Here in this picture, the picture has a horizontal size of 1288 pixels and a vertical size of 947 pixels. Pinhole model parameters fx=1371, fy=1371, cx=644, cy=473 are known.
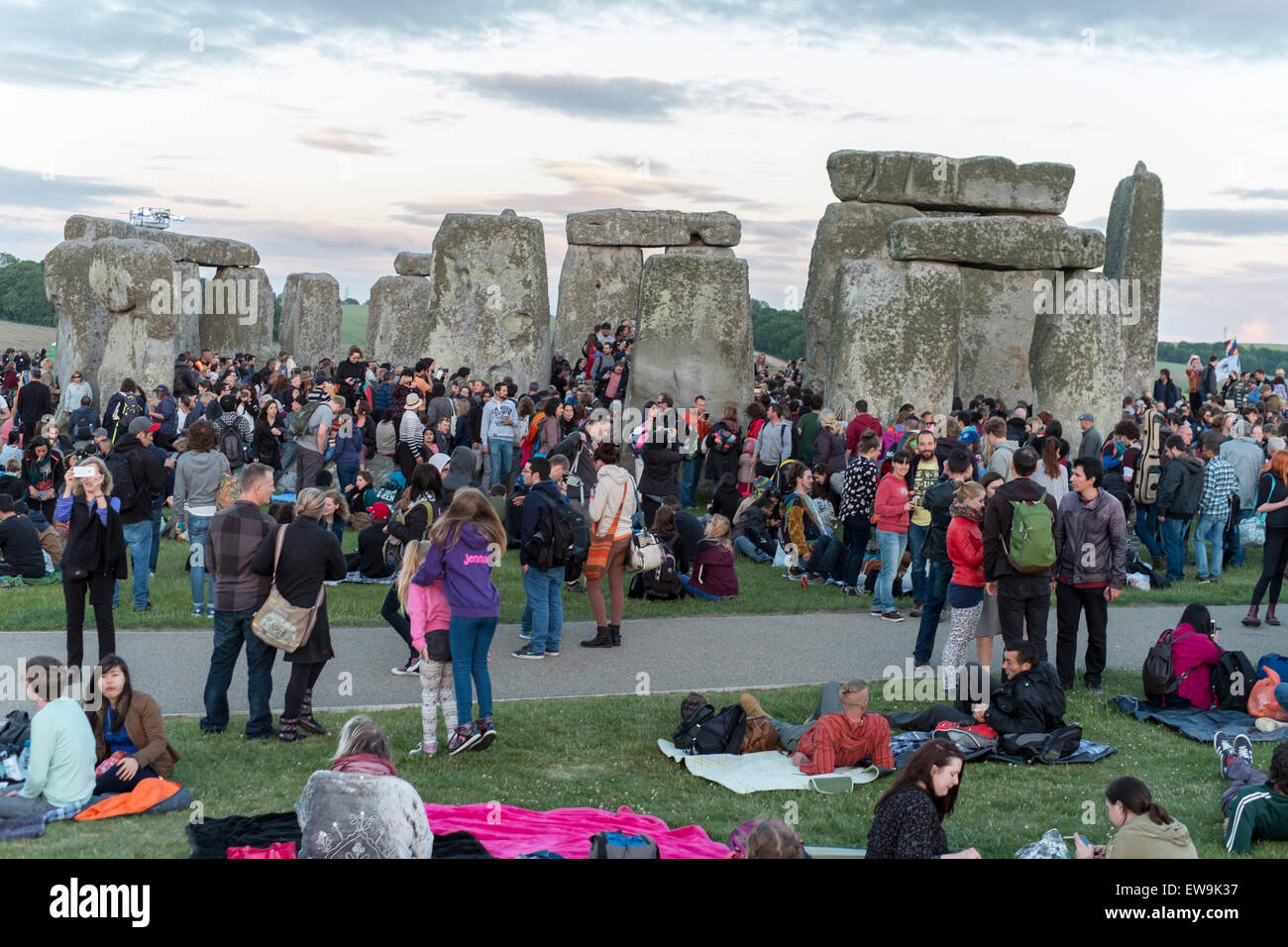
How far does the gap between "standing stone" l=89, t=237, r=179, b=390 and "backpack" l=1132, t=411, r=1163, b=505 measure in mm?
16713

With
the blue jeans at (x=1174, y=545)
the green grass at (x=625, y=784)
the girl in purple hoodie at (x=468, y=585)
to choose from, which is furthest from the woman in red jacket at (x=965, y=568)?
the blue jeans at (x=1174, y=545)

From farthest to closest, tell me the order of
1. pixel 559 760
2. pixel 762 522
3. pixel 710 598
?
1. pixel 762 522
2. pixel 710 598
3. pixel 559 760

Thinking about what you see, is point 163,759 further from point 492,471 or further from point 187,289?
point 187,289

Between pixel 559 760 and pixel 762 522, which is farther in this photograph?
pixel 762 522

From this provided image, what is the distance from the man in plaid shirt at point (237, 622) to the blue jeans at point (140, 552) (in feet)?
10.9

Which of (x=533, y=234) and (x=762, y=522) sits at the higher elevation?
(x=533, y=234)

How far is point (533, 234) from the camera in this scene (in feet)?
81.7

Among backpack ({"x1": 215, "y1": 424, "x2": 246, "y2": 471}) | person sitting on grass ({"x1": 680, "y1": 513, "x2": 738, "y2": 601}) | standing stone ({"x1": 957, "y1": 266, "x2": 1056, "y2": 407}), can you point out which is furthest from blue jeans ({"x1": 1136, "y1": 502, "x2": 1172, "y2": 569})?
standing stone ({"x1": 957, "y1": 266, "x2": 1056, "y2": 407})

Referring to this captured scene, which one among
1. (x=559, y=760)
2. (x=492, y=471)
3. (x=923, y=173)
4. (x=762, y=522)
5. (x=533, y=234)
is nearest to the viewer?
(x=559, y=760)

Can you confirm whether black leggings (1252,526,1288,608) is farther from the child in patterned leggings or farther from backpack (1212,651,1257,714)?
the child in patterned leggings

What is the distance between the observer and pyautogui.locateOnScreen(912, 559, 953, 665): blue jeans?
39.2 feet

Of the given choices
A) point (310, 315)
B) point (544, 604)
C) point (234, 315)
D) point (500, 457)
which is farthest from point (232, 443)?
point (310, 315)

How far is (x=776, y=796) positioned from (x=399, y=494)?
10.1 m
